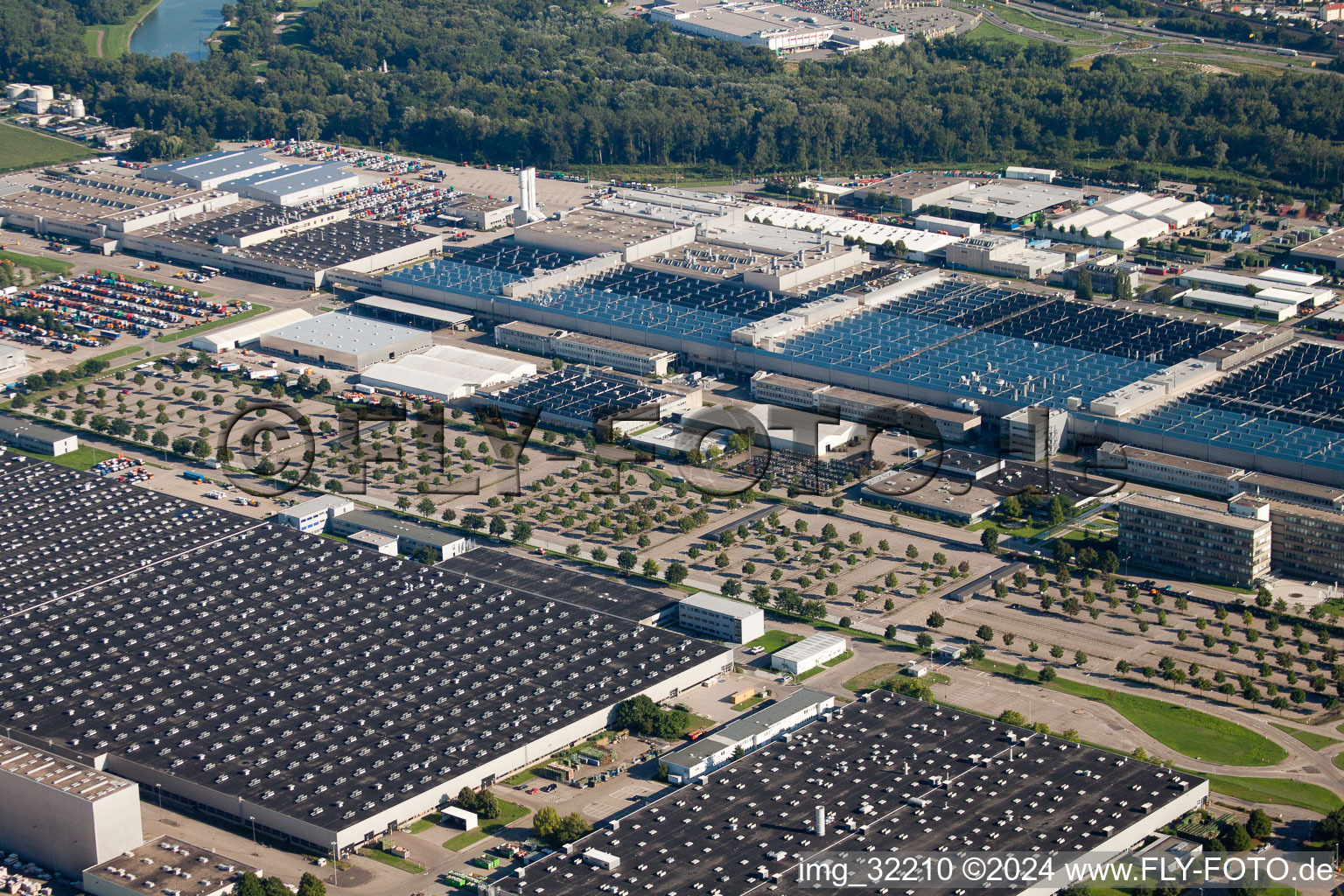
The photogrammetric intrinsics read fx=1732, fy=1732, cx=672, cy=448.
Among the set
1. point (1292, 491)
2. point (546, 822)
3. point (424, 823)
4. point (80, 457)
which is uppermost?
point (1292, 491)

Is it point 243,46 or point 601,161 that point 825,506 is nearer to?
point 601,161

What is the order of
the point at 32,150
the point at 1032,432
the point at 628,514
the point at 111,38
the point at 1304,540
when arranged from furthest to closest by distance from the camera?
the point at 111,38 → the point at 32,150 → the point at 1032,432 → the point at 628,514 → the point at 1304,540

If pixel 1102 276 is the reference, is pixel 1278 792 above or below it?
below

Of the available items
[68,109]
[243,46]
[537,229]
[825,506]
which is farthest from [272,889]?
[243,46]

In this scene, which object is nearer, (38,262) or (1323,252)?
(1323,252)

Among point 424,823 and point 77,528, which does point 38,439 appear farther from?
point 424,823

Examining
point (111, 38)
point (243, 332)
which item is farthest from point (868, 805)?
point (111, 38)

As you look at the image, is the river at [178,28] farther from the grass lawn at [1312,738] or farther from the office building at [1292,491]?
the grass lawn at [1312,738]

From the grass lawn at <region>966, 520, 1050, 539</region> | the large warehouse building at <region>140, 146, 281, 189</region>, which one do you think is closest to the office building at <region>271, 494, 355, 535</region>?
the grass lawn at <region>966, 520, 1050, 539</region>

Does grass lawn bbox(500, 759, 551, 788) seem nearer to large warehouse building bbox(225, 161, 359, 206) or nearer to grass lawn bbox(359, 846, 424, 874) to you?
grass lawn bbox(359, 846, 424, 874)
